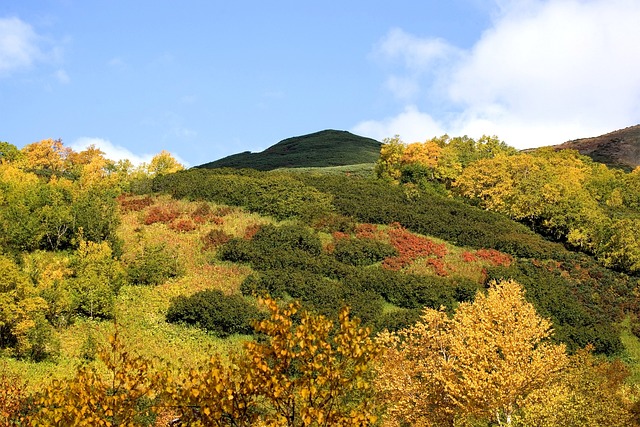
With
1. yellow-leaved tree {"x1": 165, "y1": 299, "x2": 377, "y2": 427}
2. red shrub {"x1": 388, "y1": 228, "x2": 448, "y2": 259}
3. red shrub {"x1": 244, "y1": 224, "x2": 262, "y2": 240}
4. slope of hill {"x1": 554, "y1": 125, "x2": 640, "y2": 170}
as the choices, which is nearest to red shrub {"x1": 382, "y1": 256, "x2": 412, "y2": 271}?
red shrub {"x1": 388, "y1": 228, "x2": 448, "y2": 259}

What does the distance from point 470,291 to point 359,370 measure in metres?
35.6

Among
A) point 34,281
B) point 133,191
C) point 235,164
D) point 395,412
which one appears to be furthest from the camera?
point 235,164

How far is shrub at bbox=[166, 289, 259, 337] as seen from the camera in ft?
118

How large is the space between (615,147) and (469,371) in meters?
131

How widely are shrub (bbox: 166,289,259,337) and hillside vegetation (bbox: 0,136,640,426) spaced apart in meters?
0.14

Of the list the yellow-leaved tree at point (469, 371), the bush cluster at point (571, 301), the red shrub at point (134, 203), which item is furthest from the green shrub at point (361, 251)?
the yellow-leaved tree at point (469, 371)

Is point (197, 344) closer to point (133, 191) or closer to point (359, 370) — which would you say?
point (359, 370)

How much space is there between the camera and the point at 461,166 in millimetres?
76750

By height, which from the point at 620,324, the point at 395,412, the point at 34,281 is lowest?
the point at 620,324

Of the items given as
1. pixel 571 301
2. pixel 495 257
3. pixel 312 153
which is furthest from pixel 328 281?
pixel 312 153

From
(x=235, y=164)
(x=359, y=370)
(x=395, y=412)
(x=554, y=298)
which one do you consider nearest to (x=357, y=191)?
(x=554, y=298)

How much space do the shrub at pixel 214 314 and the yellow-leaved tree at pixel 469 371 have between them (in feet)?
44.7

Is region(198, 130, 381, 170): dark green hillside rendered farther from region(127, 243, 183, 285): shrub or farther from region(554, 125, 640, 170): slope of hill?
region(127, 243, 183, 285): shrub

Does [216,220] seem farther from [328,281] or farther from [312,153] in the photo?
[312,153]
